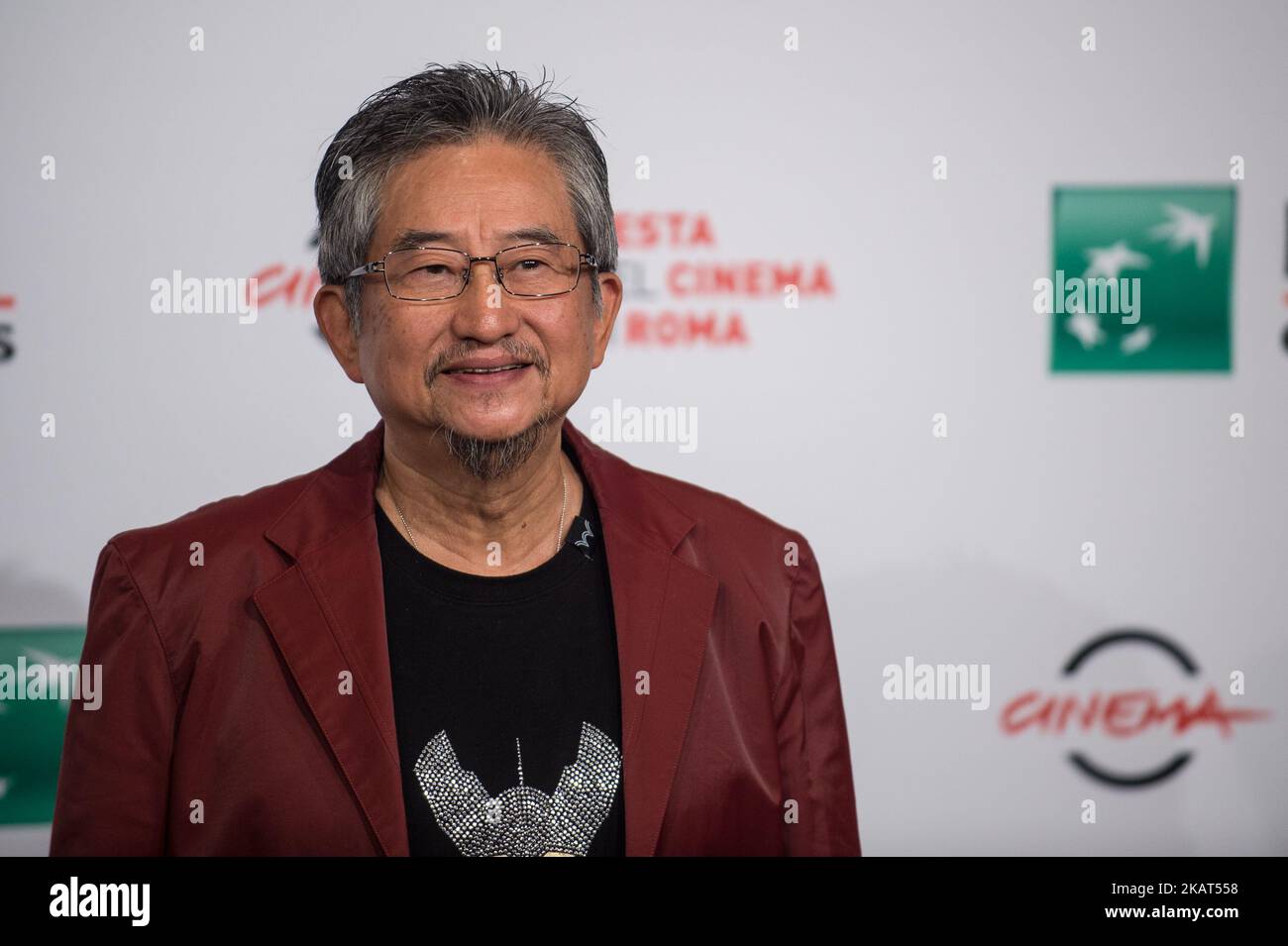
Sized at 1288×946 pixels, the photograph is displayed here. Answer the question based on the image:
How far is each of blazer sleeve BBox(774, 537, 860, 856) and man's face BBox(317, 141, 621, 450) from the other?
0.44 metres

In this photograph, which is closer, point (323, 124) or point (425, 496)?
point (425, 496)

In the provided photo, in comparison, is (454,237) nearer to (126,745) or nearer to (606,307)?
(606,307)

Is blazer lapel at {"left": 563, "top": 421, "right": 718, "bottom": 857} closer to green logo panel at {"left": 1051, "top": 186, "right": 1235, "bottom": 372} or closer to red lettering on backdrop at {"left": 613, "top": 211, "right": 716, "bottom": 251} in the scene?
red lettering on backdrop at {"left": 613, "top": 211, "right": 716, "bottom": 251}

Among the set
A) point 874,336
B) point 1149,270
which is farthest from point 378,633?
point 1149,270

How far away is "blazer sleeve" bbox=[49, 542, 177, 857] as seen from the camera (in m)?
1.40

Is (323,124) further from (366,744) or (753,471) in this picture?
(366,744)

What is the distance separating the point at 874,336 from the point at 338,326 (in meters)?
1.12

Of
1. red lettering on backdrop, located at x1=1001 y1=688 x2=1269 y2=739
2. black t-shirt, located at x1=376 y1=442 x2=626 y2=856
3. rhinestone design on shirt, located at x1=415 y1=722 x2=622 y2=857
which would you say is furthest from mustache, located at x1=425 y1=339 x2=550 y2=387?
red lettering on backdrop, located at x1=1001 y1=688 x2=1269 y2=739

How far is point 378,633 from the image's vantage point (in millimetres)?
1392

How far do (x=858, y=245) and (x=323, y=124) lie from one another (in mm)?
1002
